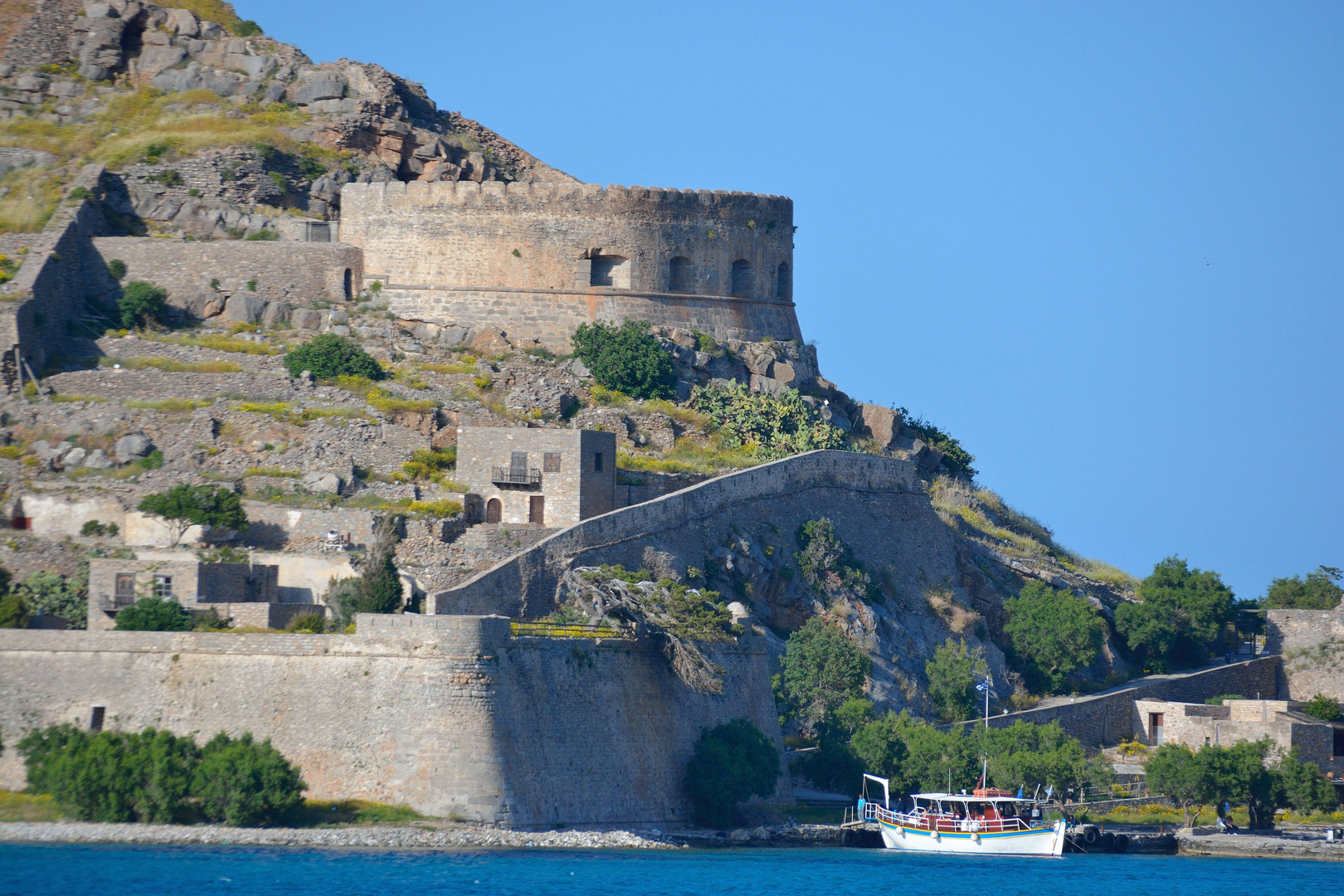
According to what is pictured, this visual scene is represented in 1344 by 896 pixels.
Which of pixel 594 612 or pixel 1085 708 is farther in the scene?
pixel 1085 708

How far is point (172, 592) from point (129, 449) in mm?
6762

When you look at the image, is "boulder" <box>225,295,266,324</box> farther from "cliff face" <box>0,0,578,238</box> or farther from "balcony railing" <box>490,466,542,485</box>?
"balcony railing" <box>490,466,542,485</box>

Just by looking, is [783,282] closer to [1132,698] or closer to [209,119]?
[1132,698]

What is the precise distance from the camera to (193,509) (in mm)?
44688

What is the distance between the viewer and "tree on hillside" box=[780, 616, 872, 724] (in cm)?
4719

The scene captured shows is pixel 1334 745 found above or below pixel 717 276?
below

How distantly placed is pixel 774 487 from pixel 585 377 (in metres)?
5.62

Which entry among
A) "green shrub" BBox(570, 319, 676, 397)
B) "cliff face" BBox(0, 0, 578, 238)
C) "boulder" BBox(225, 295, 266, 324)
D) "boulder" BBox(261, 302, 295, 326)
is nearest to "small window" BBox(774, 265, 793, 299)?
"green shrub" BBox(570, 319, 676, 397)

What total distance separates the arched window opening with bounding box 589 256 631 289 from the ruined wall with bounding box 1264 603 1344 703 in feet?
66.6

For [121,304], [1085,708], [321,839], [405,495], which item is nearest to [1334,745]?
[1085,708]

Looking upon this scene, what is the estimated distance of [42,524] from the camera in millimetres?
45844

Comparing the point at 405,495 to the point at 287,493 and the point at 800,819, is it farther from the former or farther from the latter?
the point at 800,819

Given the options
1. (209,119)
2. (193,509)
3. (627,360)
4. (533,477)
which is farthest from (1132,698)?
(209,119)

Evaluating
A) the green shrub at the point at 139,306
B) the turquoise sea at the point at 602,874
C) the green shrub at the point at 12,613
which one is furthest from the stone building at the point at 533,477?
the green shrub at the point at 139,306
